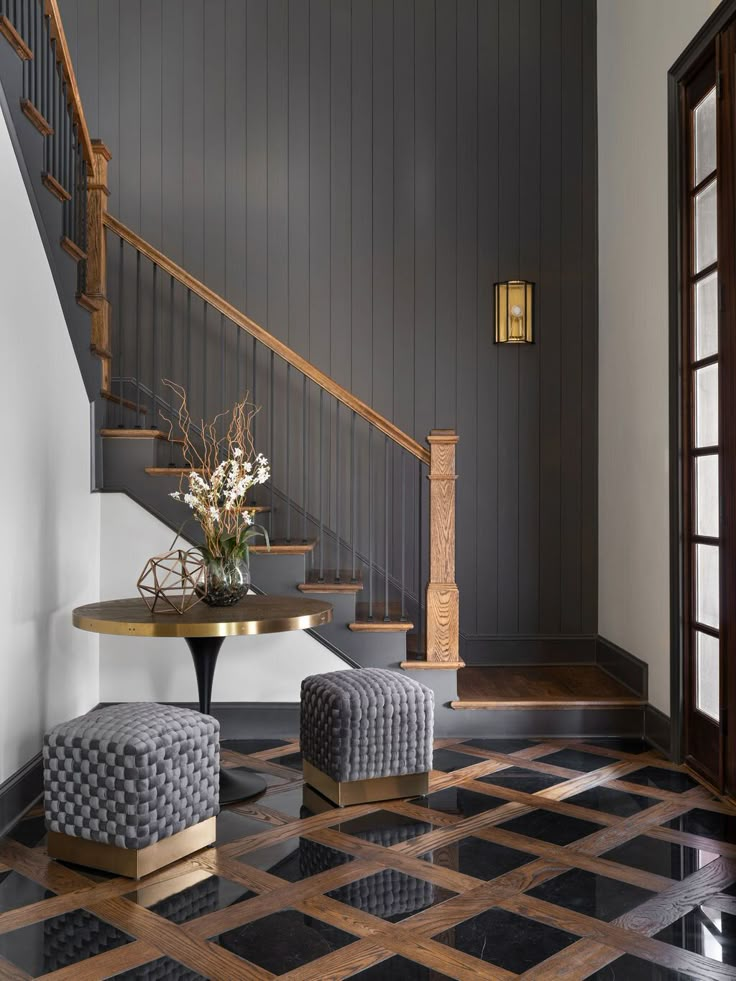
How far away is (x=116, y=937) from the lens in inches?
97.1

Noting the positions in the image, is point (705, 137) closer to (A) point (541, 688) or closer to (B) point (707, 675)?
(B) point (707, 675)

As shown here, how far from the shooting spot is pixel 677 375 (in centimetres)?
416

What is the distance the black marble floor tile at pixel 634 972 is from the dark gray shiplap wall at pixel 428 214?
10.7 feet

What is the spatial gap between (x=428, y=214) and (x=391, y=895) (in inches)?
163

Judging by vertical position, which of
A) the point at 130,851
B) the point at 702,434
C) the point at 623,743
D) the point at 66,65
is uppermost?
the point at 66,65

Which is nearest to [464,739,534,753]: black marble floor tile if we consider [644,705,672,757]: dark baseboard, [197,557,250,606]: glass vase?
[644,705,672,757]: dark baseboard

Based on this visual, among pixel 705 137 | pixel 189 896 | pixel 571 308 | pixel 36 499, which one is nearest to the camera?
pixel 189 896

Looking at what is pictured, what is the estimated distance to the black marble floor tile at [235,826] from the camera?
322cm

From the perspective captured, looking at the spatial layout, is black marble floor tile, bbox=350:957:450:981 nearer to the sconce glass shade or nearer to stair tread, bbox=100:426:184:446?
stair tread, bbox=100:426:184:446

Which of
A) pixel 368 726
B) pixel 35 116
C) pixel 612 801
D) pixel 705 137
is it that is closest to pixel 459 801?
pixel 368 726

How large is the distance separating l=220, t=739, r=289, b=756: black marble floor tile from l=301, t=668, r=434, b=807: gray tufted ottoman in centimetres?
66

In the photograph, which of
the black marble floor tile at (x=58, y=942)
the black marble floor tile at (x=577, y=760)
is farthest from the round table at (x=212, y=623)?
the black marble floor tile at (x=577, y=760)

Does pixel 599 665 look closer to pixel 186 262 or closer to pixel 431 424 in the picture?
pixel 431 424

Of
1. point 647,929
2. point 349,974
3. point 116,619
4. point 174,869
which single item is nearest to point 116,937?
point 174,869
